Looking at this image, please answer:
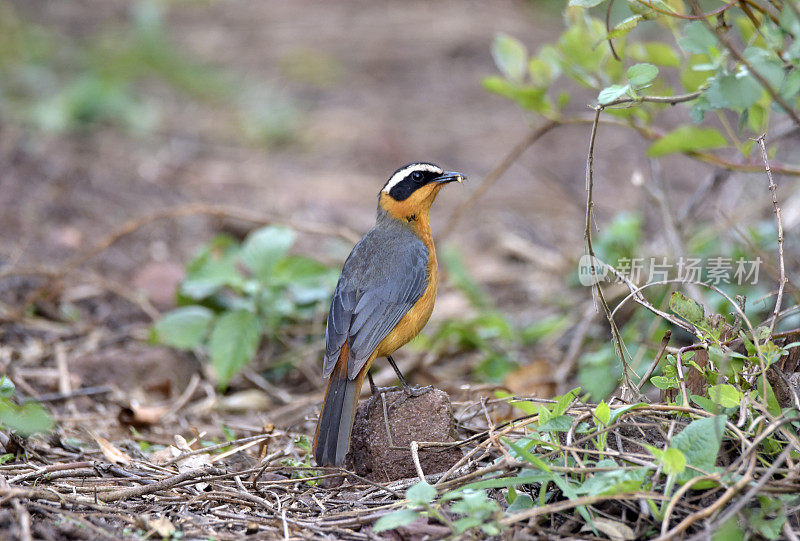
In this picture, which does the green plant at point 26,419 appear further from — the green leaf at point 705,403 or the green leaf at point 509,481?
the green leaf at point 705,403

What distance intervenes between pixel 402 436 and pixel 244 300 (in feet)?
8.26

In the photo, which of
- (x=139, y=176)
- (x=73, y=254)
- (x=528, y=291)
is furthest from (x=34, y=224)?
(x=528, y=291)

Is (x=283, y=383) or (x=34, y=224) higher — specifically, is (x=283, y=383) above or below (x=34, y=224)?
below

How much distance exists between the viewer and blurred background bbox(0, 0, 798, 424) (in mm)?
5863

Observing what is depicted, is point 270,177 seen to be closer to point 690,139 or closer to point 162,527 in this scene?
point 690,139

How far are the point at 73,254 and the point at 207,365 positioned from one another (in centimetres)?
181

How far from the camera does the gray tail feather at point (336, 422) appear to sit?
3719 mm

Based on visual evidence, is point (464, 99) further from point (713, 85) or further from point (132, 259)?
point (713, 85)

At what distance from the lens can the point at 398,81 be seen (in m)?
13.5

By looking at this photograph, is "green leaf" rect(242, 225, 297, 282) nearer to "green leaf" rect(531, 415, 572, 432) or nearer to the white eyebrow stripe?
the white eyebrow stripe

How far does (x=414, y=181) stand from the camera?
5.14m

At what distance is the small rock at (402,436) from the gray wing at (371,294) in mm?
272

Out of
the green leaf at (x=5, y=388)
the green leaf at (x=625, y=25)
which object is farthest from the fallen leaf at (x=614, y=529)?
the green leaf at (x=5, y=388)

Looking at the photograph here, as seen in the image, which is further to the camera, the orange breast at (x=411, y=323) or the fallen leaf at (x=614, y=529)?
Answer: the orange breast at (x=411, y=323)
